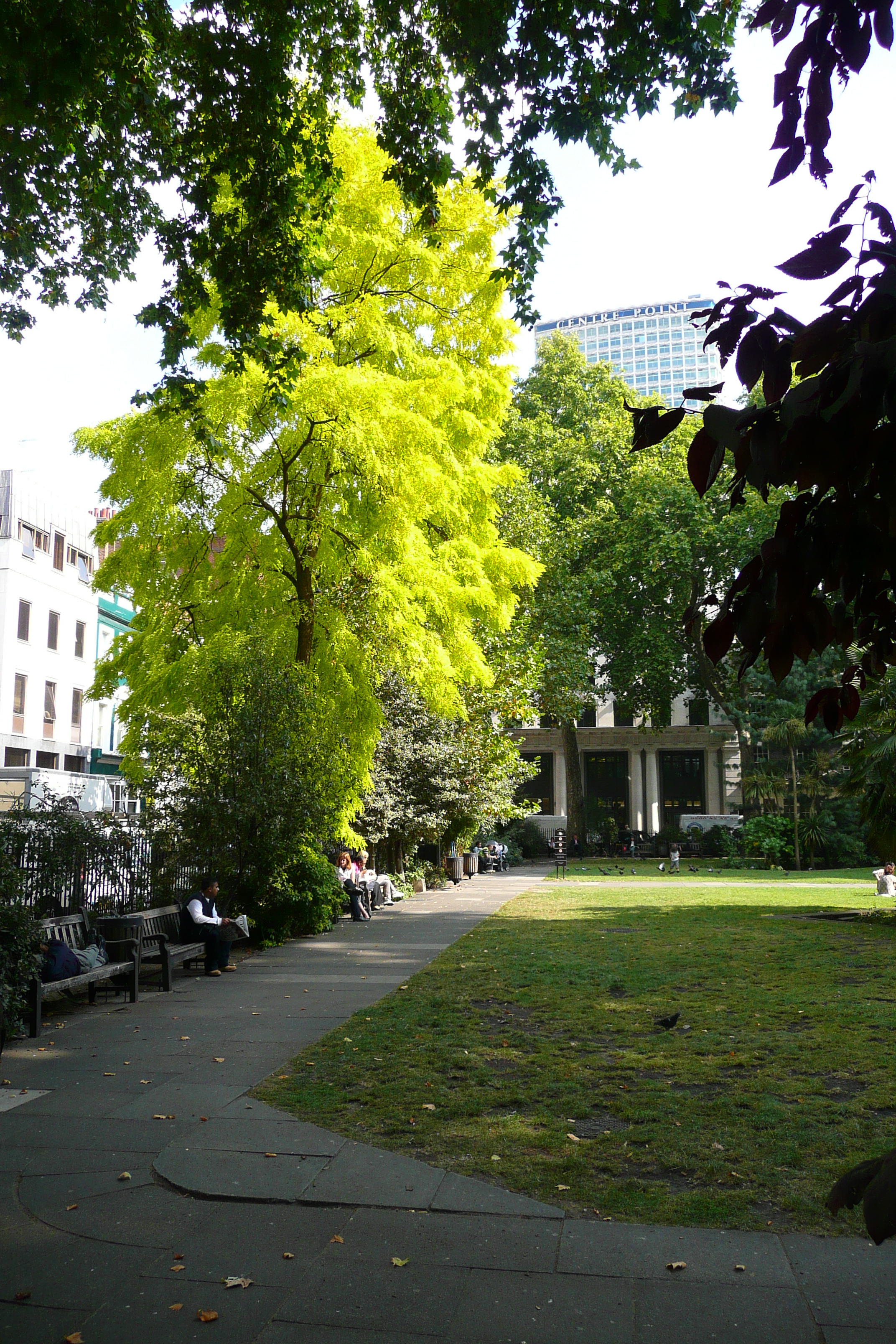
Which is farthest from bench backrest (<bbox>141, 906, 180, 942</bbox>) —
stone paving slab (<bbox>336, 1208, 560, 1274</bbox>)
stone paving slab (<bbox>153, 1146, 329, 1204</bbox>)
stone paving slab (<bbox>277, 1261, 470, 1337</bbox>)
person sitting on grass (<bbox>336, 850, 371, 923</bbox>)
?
stone paving slab (<bbox>277, 1261, 470, 1337</bbox>)

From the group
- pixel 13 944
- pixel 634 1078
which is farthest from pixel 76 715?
pixel 634 1078

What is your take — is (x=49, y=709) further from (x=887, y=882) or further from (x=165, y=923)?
(x=887, y=882)

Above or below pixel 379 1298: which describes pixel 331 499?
above

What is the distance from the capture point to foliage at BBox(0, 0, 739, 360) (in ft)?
27.8

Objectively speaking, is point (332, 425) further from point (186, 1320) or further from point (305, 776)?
point (186, 1320)

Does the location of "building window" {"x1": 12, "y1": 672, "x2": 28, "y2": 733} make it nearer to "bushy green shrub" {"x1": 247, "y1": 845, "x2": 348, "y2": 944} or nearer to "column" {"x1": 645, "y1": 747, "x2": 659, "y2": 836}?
"bushy green shrub" {"x1": 247, "y1": 845, "x2": 348, "y2": 944}

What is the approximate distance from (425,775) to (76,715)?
95.5 ft

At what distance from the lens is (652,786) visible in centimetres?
5716

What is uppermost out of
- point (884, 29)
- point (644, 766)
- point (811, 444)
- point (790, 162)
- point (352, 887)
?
point (644, 766)

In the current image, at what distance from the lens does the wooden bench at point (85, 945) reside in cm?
984

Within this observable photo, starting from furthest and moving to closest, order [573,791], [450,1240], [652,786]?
[652,786]
[573,791]
[450,1240]

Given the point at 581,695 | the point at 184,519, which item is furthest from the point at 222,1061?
the point at 581,695

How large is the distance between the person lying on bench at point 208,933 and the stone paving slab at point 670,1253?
8668 millimetres

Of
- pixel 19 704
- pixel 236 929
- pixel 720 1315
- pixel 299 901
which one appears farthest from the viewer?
pixel 19 704
